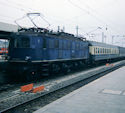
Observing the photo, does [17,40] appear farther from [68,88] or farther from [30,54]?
[68,88]

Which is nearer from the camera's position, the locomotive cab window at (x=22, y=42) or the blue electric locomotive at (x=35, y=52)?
the blue electric locomotive at (x=35, y=52)

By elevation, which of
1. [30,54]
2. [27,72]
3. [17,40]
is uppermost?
[17,40]

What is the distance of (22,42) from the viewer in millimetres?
12844

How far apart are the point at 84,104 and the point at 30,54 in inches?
267

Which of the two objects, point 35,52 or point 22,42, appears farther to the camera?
point 22,42

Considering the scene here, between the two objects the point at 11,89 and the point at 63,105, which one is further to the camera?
the point at 11,89

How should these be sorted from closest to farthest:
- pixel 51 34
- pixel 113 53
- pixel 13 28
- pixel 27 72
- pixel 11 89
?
pixel 11 89 < pixel 27 72 < pixel 51 34 < pixel 13 28 < pixel 113 53

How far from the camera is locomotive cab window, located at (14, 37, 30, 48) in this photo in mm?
12711

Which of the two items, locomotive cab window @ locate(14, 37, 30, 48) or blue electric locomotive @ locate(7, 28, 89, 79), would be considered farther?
locomotive cab window @ locate(14, 37, 30, 48)

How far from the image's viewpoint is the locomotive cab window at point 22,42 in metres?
12.7

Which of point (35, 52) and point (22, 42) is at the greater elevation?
point (22, 42)

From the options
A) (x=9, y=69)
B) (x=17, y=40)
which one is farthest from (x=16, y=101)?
(x=17, y=40)

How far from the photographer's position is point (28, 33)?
1287cm

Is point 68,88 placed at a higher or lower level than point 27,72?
lower
